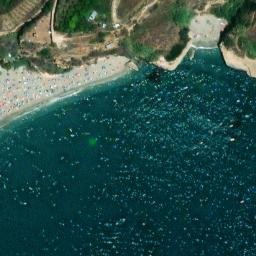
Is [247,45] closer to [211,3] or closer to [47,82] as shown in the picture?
[211,3]

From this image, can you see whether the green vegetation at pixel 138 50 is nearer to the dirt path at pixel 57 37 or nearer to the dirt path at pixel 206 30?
the dirt path at pixel 206 30

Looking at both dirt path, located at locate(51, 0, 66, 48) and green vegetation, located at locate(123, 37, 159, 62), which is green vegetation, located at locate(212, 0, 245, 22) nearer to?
green vegetation, located at locate(123, 37, 159, 62)

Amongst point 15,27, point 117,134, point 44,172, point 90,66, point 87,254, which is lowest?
point 87,254

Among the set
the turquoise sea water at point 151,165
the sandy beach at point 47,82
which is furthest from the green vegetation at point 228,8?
the sandy beach at point 47,82

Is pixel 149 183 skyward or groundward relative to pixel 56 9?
groundward

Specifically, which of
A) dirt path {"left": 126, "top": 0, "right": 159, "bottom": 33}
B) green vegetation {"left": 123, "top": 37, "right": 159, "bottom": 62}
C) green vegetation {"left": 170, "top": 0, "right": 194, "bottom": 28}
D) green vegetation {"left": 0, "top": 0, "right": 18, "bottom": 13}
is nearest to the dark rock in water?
green vegetation {"left": 123, "top": 37, "right": 159, "bottom": 62}

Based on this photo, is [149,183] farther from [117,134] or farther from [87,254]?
[87,254]

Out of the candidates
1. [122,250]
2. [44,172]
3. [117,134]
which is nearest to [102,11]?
[117,134]

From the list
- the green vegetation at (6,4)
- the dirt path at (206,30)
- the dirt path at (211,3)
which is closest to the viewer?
the green vegetation at (6,4)
